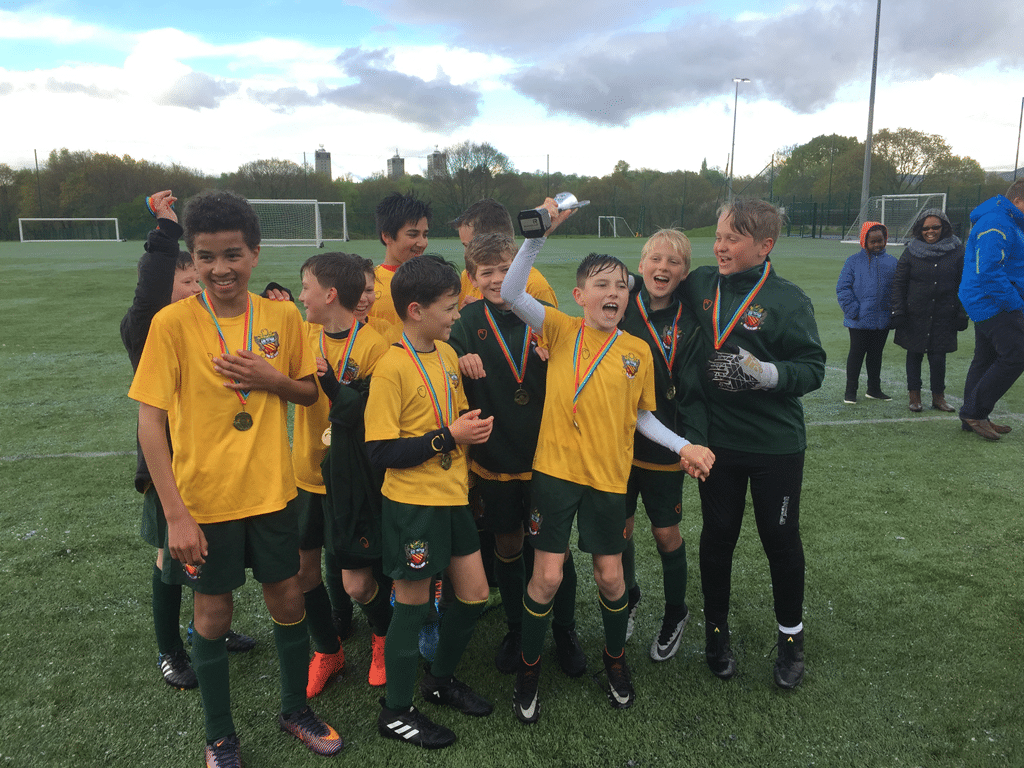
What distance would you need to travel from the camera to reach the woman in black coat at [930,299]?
682 cm

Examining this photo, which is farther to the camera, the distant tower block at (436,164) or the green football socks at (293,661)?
the distant tower block at (436,164)

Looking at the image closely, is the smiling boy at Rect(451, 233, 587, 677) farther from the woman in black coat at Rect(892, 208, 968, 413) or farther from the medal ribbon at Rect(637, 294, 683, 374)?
the woman in black coat at Rect(892, 208, 968, 413)

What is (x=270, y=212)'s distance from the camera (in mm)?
28469

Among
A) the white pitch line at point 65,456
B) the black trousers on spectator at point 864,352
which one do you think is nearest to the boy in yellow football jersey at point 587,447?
the white pitch line at point 65,456

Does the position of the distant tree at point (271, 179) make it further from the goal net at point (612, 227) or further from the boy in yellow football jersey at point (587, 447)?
the boy in yellow football jersey at point (587, 447)

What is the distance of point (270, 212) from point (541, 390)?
28461mm

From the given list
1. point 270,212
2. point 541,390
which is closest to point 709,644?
point 541,390

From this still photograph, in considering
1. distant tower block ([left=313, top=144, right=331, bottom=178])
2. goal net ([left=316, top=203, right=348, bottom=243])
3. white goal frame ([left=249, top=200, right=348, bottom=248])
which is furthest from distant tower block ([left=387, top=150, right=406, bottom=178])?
white goal frame ([left=249, top=200, right=348, bottom=248])

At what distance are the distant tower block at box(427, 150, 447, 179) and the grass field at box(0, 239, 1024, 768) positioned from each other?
148 feet

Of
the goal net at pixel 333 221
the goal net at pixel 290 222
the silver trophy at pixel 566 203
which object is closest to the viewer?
the silver trophy at pixel 566 203

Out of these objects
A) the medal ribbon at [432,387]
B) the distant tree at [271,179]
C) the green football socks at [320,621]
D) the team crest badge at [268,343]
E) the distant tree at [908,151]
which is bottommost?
the green football socks at [320,621]

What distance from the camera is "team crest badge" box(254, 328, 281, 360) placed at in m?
2.34

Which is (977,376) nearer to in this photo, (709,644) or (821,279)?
(709,644)

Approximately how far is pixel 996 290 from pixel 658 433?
460 cm
